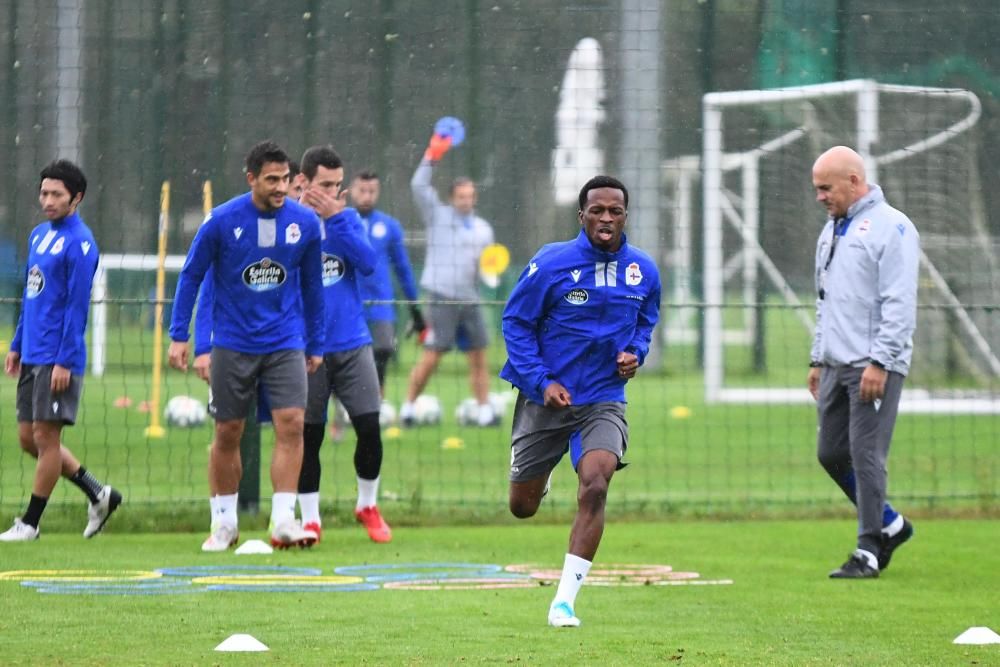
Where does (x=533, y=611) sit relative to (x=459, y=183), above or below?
below

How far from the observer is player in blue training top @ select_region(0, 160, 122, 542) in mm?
10133

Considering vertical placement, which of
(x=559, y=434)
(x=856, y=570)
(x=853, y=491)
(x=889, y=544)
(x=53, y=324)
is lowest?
(x=856, y=570)

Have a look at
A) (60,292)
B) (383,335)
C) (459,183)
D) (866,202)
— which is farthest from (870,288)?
(60,292)

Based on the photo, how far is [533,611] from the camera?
801 centimetres

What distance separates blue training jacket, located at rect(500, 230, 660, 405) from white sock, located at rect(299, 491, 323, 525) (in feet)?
9.86

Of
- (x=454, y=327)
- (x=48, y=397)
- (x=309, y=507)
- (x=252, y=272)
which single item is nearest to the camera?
(x=252, y=272)

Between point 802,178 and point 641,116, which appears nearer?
point 641,116

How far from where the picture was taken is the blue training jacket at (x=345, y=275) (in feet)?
34.5

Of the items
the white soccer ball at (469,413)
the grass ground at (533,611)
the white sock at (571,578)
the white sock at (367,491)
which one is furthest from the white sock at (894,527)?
the white soccer ball at (469,413)

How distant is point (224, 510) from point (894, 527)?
3.62 m

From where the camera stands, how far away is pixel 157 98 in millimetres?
11852

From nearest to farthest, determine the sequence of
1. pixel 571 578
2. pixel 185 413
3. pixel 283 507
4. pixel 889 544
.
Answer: pixel 571 578, pixel 889 544, pixel 283 507, pixel 185 413

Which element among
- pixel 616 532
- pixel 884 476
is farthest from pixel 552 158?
pixel 884 476

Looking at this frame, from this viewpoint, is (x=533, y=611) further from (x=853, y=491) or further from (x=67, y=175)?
(x=67, y=175)
